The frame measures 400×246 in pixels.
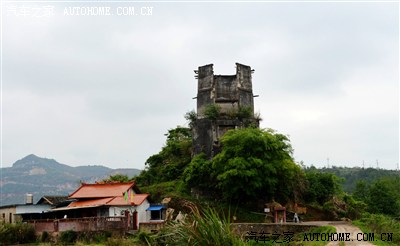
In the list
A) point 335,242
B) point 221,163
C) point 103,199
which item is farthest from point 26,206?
point 335,242

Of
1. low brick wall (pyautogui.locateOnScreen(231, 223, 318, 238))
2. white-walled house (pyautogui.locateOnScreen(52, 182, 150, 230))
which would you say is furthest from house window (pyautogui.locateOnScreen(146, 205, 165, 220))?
low brick wall (pyautogui.locateOnScreen(231, 223, 318, 238))

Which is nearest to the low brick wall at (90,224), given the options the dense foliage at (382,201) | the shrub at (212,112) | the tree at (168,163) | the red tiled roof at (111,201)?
the red tiled roof at (111,201)

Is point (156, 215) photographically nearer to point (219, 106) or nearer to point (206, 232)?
point (219, 106)

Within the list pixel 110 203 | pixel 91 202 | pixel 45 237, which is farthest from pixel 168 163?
pixel 45 237

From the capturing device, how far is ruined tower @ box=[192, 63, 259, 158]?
35.4m

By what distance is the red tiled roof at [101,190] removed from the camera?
30609mm

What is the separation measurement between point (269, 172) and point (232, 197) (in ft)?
10.7

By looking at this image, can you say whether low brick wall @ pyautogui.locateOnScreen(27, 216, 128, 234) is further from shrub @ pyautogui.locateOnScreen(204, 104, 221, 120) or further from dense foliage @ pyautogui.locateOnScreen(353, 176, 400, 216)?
dense foliage @ pyautogui.locateOnScreen(353, 176, 400, 216)

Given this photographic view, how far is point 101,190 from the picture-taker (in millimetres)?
31469

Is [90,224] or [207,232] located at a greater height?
[207,232]

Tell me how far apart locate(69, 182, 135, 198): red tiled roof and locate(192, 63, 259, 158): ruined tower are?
24.3 feet

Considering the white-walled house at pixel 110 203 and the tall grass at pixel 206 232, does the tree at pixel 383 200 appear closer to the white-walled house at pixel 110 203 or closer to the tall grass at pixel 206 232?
the white-walled house at pixel 110 203

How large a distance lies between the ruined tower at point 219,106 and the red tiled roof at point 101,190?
24.3 ft

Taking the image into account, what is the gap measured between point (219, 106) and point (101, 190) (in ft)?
Result: 38.5
